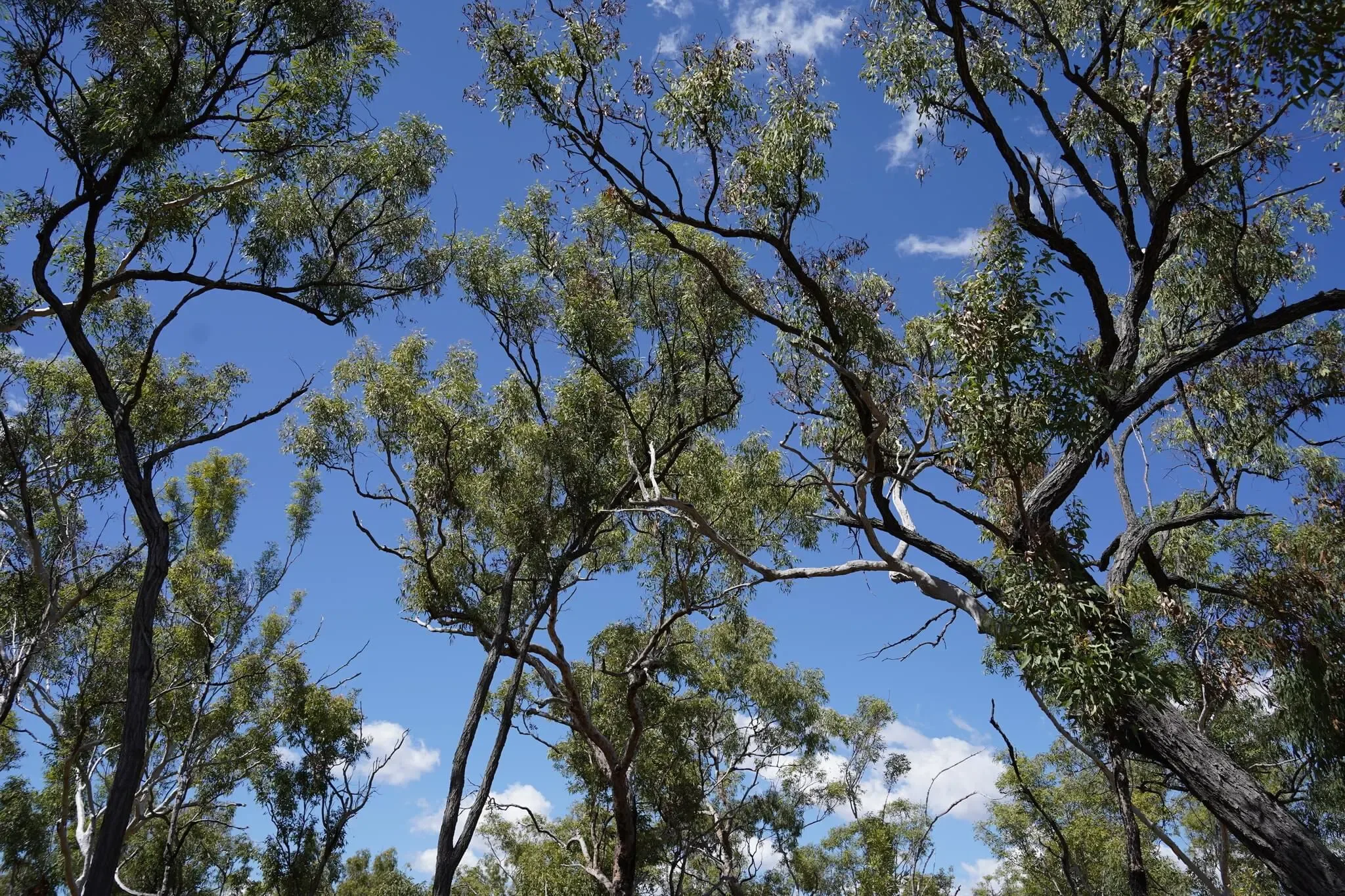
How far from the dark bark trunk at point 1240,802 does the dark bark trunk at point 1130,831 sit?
0.62 metres

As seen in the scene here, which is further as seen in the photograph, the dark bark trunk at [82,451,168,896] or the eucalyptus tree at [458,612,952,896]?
the eucalyptus tree at [458,612,952,896]

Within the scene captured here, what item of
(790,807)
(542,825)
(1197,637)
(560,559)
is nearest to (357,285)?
(560,559)

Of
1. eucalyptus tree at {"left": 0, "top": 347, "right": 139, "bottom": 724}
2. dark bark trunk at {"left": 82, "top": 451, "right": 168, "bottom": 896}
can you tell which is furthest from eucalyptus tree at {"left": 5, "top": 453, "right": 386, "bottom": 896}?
dark bark trunk at {"left": 82, "top": 451, "right": 168, "bottom": 896}

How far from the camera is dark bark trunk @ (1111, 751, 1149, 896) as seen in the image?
6.60m

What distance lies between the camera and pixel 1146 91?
7789 millimetres

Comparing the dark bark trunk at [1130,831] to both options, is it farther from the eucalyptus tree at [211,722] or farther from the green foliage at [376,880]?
the green foliage at [376,880]

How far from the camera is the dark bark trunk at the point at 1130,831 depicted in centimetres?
660

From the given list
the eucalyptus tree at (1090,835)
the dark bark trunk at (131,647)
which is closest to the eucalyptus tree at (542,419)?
the dark bark trunk at (131,647)

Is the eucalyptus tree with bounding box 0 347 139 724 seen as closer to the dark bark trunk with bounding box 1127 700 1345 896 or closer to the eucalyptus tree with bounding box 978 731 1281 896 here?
the dark bark trunk with bounding box 1127 700 1345 896

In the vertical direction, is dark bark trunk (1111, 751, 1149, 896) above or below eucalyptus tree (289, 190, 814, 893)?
below

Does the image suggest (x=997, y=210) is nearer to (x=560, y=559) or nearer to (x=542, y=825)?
(x=560, y=559)

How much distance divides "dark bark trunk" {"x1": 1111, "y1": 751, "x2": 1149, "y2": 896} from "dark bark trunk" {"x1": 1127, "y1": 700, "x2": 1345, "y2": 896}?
0.62 m

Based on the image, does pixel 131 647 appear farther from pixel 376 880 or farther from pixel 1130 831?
pixel 376 880

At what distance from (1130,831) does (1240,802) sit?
2817mm
